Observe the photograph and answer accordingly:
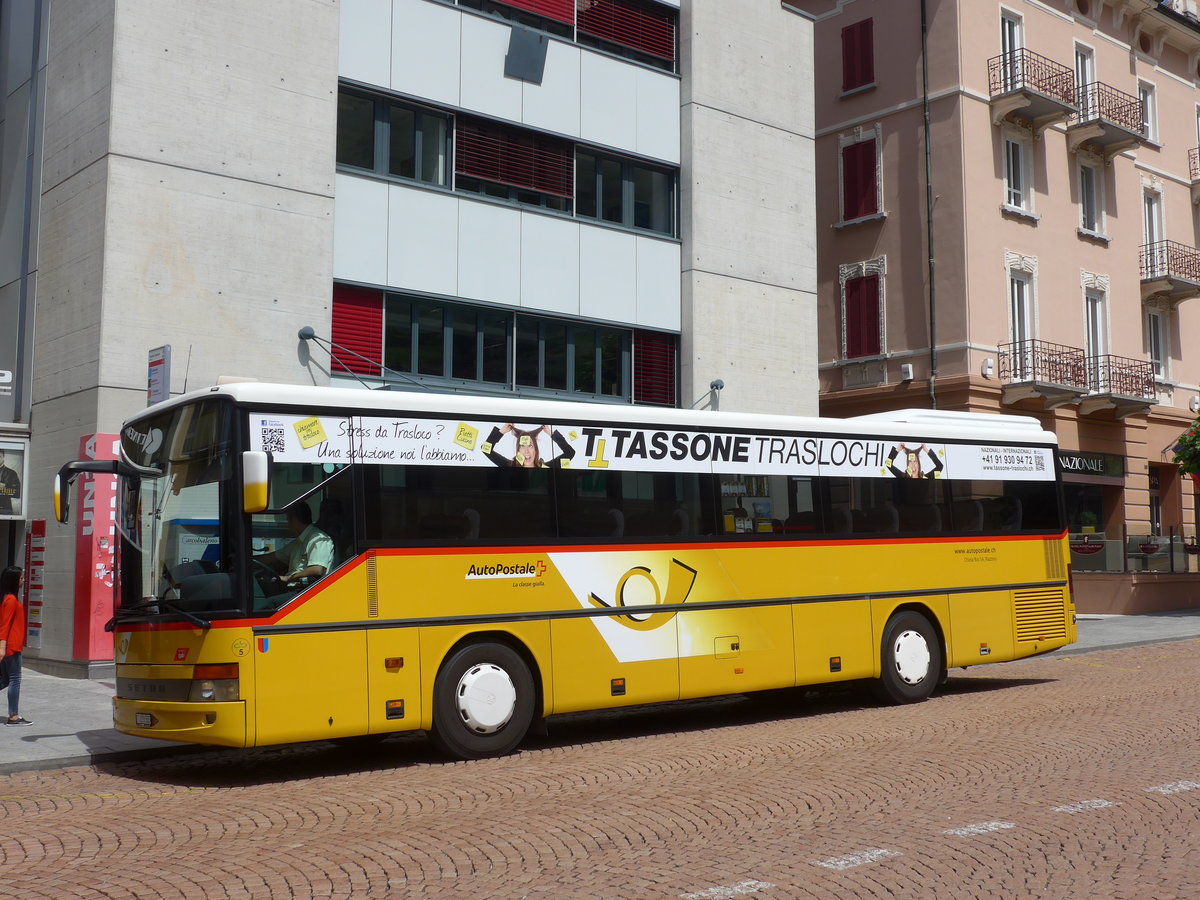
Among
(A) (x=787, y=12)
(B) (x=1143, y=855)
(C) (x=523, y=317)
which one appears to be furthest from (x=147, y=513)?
(A) (x=787, y=12)

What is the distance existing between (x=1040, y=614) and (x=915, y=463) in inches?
110

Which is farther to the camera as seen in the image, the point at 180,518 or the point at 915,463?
the point at 915,463

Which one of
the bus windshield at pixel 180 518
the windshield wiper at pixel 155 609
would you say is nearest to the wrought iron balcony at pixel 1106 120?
the bus windshield at pixel 180 518

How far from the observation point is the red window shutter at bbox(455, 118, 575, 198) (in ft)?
67.7

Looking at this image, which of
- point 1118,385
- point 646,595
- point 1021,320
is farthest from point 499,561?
point 1118,385

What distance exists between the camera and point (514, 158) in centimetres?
2119

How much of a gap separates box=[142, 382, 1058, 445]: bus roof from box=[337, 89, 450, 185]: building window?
8.24 meters

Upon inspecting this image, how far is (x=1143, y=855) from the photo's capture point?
6574 millimetres

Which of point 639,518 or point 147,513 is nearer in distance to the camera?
point 147,513

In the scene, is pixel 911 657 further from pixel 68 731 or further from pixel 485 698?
pixel 68 731

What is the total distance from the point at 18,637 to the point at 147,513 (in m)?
3.12

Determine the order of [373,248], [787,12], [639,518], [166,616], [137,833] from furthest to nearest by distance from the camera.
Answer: [787,12] → [373,248] → [639,518] → [166,616] → [137,833]

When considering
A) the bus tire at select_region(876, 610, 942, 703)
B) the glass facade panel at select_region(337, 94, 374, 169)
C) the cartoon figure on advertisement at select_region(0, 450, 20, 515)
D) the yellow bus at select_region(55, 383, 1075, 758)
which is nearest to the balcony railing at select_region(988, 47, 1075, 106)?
the glass facade panel at select_region(337, 94, 374, 169)

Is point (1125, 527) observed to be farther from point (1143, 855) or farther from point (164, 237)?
point (1143, 855)
